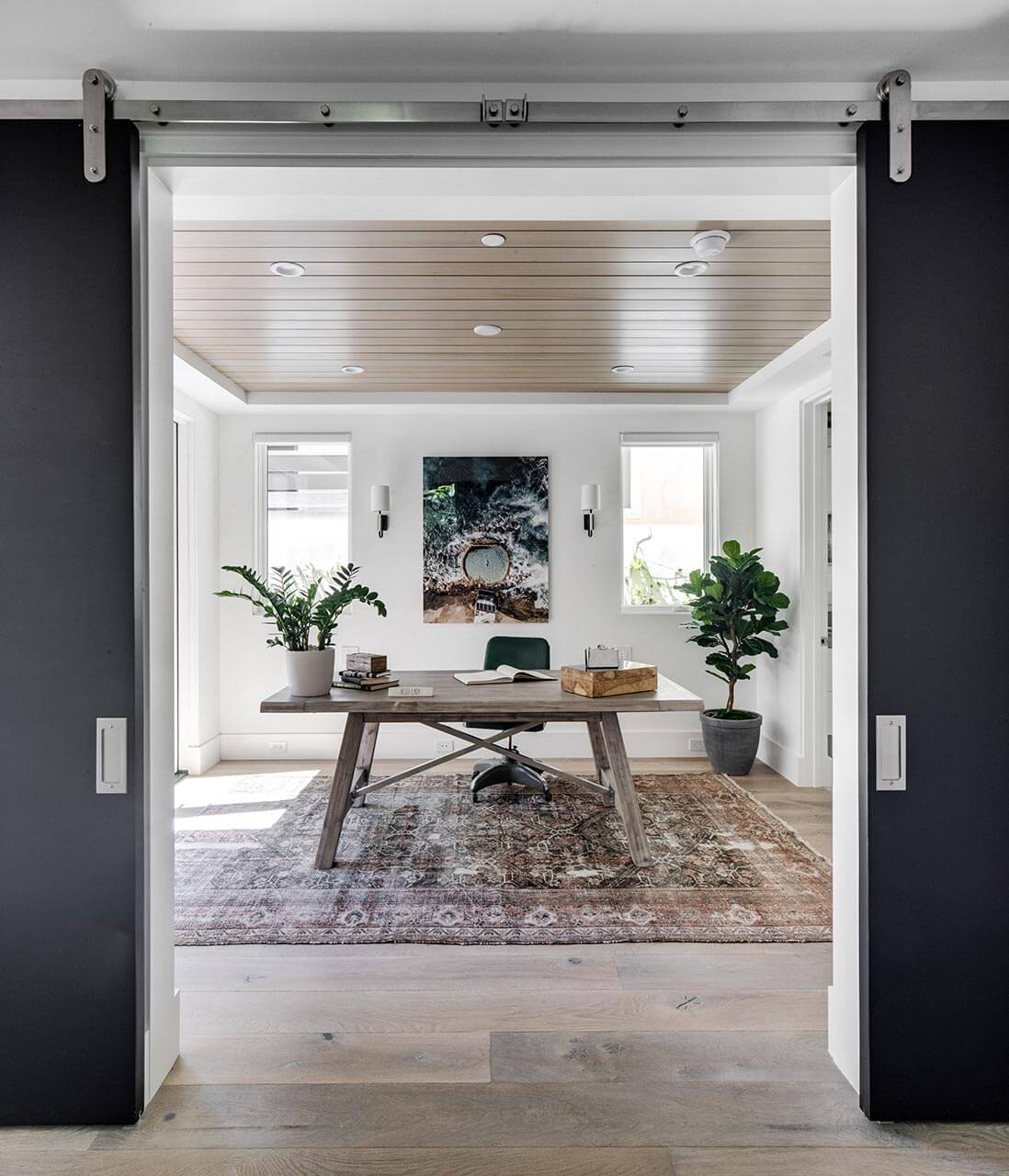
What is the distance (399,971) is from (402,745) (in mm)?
2696

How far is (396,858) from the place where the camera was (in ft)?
10.5

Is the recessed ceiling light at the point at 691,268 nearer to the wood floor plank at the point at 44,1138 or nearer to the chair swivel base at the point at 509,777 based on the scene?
the chair swivel base at the point at 509,777

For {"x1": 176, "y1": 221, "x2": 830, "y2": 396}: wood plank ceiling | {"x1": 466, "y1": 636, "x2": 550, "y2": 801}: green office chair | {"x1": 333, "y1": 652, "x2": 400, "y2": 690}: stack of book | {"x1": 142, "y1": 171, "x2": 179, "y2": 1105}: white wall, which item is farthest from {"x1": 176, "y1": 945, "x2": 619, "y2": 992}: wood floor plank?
{"x1": 176, "y1": 221, "x2": 830, "y2": 396}: wood plank ceiling

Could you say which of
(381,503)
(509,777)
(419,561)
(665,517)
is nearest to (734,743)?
(509,777)

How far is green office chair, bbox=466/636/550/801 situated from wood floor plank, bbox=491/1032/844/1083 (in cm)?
203

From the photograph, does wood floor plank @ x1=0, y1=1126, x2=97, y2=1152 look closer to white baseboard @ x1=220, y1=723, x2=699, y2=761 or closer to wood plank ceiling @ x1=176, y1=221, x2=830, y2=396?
wood plank ceiling @ x1=176, y1=221, x2=830, y2=396

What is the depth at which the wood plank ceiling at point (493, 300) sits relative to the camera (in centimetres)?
248

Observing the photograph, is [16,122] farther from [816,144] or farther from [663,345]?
[663,345]

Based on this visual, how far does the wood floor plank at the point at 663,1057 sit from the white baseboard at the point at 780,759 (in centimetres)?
253

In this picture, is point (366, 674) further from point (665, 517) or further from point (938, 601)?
point (665, 517)

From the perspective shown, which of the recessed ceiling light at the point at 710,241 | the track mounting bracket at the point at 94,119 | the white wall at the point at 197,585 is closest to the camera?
the track mounting bracket at the point at 94,119

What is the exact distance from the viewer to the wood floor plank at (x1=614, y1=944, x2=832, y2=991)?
223cm

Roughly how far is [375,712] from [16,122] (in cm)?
221

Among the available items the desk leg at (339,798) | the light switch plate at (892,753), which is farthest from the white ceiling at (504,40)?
the desk leg at (339,798)
